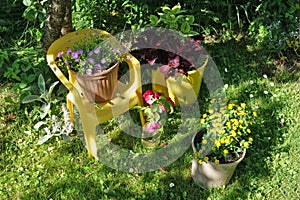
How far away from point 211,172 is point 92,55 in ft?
4.08

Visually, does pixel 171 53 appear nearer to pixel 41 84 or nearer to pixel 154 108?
pixel 154 108

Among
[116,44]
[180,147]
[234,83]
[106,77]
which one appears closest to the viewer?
[106,77]

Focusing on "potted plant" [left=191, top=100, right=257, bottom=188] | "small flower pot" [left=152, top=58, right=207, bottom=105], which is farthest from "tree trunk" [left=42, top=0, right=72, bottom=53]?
"potted plant" [left=191, top=100, right=257, bottom=188]

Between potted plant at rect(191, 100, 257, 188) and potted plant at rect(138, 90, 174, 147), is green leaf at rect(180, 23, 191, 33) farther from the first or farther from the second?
potted plant at rect(191, 100, 257, 188)

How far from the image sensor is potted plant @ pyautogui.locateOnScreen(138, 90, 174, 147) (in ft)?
10.8

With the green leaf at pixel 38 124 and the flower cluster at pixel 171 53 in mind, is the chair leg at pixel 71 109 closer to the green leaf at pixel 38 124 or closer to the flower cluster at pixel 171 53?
the green leaf at pixel 38 124

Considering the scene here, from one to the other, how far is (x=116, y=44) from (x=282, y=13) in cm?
197

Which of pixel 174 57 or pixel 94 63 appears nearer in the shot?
pixel 94 63

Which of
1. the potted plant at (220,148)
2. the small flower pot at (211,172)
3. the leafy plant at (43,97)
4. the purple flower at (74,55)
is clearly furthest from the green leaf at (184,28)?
the leafy plant at (43,97)

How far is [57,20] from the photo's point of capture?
3490mm

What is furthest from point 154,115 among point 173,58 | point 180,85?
point 173,58

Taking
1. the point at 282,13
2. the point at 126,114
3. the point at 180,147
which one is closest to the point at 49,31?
the point at 126,114

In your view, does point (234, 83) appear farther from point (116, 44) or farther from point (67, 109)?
point (67, 109)

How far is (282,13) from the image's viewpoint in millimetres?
4242
